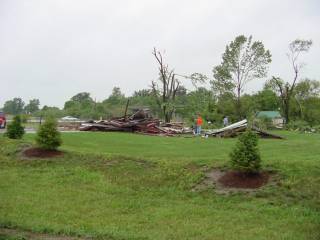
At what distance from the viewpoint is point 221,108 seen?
174 ft

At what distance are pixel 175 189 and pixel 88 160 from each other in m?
3.50

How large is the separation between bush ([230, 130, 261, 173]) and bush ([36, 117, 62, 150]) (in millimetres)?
5997

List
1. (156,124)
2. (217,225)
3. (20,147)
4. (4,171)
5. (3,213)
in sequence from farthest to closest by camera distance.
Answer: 1. (156,124)
2. (20,147)
3. (4,171)
4. (3,213)
5. (217,225)

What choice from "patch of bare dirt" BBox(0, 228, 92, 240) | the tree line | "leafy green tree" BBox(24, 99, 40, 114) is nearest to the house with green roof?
the tree line

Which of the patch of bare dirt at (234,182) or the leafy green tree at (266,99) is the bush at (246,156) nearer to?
the patch of bare dirt at (234,182)

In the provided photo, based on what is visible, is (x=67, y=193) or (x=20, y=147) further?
(x=20, y=147)

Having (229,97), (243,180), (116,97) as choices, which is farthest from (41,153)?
(116,97)

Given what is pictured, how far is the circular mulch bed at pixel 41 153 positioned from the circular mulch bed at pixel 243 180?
5558mm

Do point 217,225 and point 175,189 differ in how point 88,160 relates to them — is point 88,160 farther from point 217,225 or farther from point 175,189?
point 217,225

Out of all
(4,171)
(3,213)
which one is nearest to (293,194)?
(3,213)

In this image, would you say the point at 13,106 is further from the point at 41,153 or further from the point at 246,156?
the point at 246,156

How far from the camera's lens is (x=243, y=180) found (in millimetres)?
9508

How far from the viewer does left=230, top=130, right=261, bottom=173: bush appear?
9.48 m

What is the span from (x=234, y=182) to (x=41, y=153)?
251 inches
